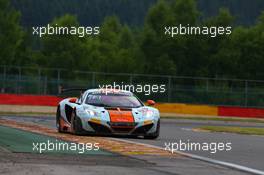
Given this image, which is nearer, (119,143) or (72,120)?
(119,143)

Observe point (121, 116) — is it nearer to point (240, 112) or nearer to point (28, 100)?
point (28, 100)

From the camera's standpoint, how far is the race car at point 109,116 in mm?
17016

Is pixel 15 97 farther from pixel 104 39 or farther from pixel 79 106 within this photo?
pixel 104 39

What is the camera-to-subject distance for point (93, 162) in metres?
11.2

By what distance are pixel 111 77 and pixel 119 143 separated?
1235 inches

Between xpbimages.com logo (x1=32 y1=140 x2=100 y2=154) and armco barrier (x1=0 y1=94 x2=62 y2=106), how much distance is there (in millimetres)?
26408

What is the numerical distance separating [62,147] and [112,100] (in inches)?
194

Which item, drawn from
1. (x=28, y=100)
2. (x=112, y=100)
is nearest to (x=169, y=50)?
(x=28, y=100)

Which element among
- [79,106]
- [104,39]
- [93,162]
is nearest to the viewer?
[93,162]

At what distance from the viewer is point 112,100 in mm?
18141

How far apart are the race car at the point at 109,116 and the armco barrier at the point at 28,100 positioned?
22.5 metres

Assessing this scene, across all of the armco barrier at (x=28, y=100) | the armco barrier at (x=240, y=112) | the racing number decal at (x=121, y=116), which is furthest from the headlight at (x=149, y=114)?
the armco barrier at (x=240, y=112)

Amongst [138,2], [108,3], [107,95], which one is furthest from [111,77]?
[138,2]

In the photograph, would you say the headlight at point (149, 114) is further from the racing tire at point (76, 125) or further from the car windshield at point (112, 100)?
the racing tire at point (76, 125)
